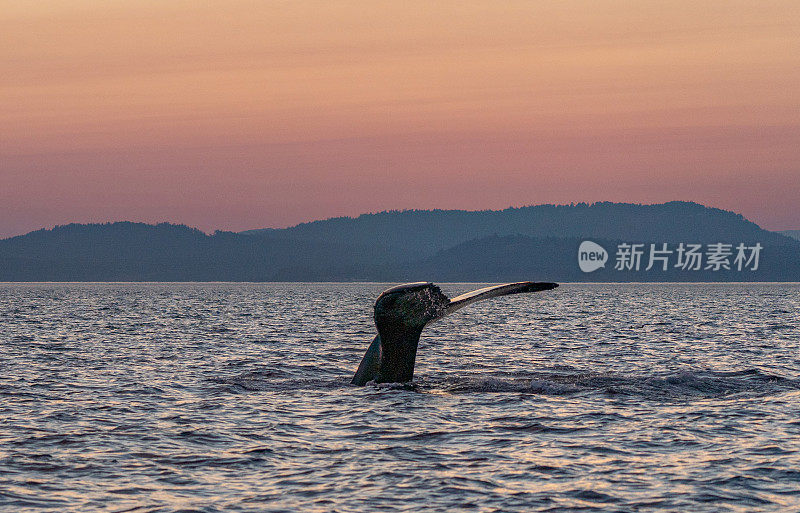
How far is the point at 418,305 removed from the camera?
18031mm

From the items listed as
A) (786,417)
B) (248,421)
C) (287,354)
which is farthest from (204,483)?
(287,354)

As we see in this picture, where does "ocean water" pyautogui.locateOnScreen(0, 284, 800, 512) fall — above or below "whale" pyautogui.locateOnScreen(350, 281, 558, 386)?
below

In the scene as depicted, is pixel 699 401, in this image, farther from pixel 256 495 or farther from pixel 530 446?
pixel 256 495

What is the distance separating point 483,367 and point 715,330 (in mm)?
25191

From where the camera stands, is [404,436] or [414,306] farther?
[414,306]

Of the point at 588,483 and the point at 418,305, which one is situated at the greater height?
the point at 418,305

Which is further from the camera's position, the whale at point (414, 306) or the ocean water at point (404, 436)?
the whale at point (414, 306)

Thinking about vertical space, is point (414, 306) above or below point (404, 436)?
above

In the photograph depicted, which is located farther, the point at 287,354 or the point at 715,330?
the point at 715,330

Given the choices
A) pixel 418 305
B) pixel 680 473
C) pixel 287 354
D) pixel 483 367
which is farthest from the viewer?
pixel 287 354

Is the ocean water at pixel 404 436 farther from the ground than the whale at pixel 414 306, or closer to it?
closer to it

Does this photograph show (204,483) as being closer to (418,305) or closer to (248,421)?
(248,421)

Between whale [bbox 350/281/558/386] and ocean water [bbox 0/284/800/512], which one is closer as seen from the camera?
ocean water [bbox 0/284/800/512]

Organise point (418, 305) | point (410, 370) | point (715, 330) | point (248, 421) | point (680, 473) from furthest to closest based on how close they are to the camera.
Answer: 1. point (715, 330)
2. point (410, 370)
3. point (418, 305)
4. point (248, 421)
5. point (680, 473)
